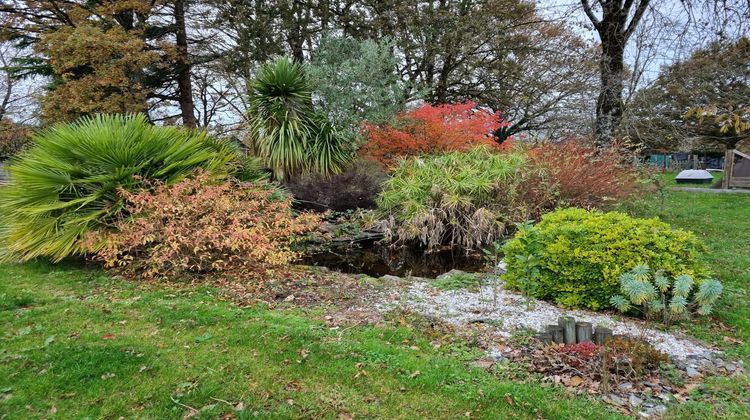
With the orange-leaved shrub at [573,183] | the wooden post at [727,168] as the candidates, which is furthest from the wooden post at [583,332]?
the wooden post at [727,168]

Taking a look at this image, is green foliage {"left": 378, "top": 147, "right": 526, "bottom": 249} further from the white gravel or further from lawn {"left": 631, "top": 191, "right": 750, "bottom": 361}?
lawn {"left": 631, "top": 191, "right": 750, "bottom": 361}

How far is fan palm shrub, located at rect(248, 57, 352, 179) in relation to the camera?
9180mm

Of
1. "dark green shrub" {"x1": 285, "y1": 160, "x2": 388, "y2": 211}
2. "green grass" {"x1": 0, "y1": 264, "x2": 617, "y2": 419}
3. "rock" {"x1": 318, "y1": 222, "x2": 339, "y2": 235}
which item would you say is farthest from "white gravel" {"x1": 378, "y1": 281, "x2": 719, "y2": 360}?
"dark green shrub" {"x1": 285, "y1": 160, "x2": 388, "y2": 211}

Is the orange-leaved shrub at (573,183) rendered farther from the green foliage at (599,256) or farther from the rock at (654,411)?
the rock at (654,411)

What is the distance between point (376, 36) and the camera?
12742 mm

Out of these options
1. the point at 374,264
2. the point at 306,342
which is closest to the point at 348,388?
the point at 306,342

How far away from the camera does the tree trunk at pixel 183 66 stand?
43.6 ft

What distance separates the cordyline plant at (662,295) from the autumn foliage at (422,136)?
589 cm

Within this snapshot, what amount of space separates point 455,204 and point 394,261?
1490mm

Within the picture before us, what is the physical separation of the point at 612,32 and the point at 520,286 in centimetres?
747

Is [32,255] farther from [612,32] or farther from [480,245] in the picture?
[612,32]

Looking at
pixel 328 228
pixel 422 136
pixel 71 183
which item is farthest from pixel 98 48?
pixel 422 136

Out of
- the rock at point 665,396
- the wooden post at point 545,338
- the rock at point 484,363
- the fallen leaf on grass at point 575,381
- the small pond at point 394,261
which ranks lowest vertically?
the small pond at point 394,261

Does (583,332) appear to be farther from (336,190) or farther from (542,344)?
(336,190)
